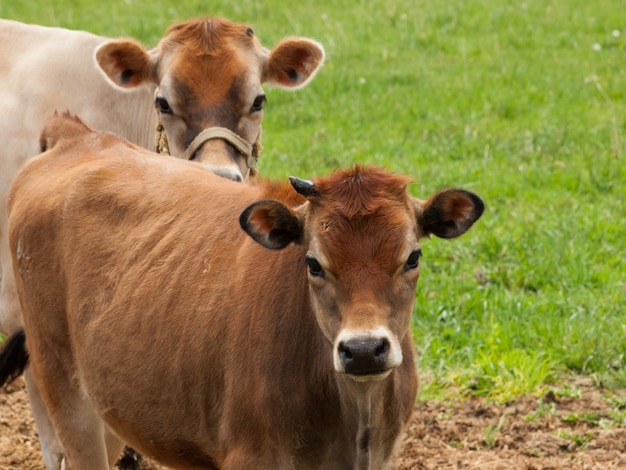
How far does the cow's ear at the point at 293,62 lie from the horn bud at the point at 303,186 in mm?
3185

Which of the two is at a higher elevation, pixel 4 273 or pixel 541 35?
pixel 541 35

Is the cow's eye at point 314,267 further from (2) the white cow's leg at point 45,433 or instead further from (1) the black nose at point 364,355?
(2) the white cow's leg at point 45,433

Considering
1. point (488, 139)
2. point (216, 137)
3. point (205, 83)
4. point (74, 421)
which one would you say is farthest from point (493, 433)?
point (488, 139)

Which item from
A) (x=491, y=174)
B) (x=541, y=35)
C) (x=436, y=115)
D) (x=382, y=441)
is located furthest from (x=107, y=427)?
(x=541, y=35)

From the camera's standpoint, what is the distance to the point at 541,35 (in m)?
13.7

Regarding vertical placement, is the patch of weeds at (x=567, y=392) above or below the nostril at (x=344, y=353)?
below

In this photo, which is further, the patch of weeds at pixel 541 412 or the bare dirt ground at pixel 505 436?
the patch of weeds at pixel 541 412

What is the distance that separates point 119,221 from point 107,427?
37.1 inches

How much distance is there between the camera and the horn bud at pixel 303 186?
4062mm

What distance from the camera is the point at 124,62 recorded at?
22.8 ft

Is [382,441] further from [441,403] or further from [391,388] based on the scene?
[441,403]

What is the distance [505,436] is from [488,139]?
15.8 ft

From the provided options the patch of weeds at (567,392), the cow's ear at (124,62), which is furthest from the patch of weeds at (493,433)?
the cow's ear at (124,62)

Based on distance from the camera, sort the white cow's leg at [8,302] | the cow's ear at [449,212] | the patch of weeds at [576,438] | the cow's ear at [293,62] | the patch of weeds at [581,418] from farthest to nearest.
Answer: the cow's ear at [293,62], the patch of weeds at [581,418], the white cow's leg at [8,302], the patch of weeds at [576,438], the cow's ear at [449,212]
